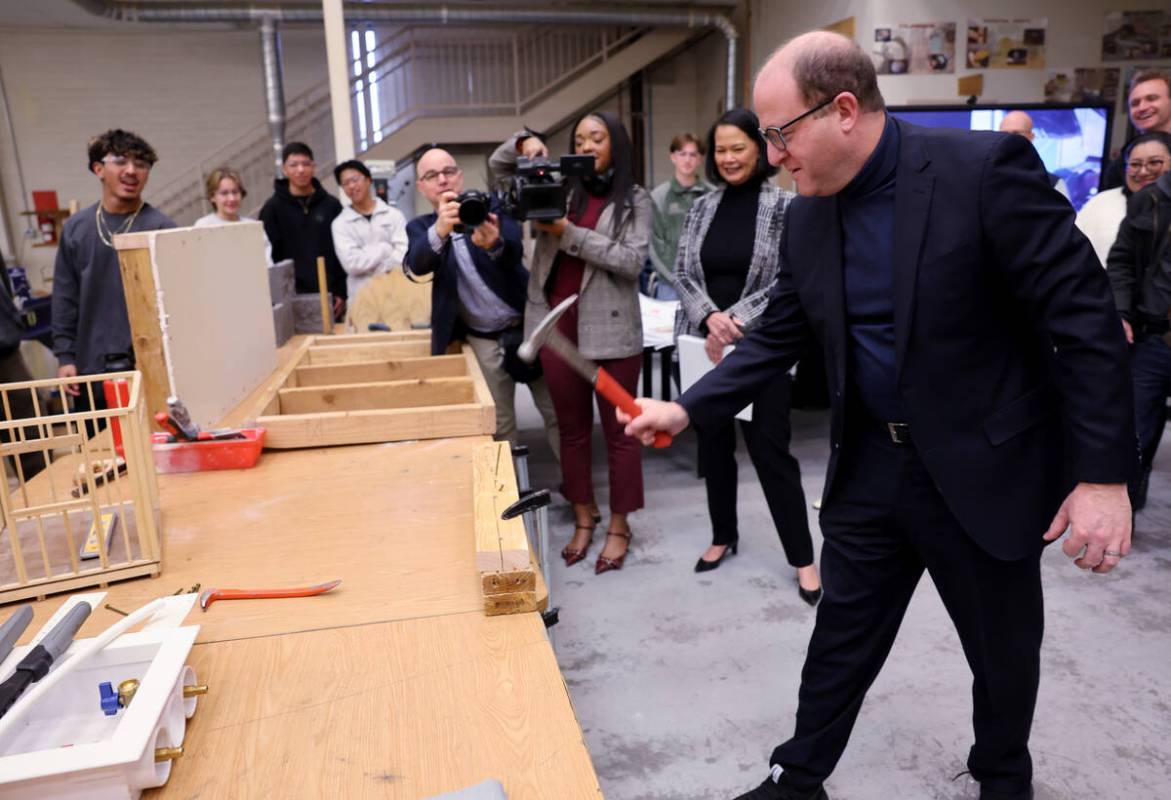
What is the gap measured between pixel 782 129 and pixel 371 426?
3.42ft

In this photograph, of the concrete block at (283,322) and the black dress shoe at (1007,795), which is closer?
the black dress shoe at (1007,795)

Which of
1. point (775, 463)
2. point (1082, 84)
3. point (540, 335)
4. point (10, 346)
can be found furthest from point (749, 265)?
point (1082, 84)

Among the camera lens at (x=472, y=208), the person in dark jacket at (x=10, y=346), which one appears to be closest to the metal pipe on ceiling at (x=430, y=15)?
the person in dark jacket at (x=10, y=346)

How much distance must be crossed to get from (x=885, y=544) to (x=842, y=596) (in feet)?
0.42

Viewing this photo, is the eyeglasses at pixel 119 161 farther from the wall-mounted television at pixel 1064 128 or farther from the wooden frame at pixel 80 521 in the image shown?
the wall-mounted television at pixel 1064 128

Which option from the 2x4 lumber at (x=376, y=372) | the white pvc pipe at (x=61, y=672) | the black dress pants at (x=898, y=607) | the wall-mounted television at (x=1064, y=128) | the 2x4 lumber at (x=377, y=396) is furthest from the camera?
the wall-mounted television at (x=1064, y=128)

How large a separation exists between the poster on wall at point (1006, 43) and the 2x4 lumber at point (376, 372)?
480 centimetres

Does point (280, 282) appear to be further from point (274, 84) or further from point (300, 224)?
point (274, 84)

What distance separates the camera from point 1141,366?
2855 millimetres

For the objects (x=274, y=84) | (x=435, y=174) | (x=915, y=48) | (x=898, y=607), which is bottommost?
(x=898, y=607)

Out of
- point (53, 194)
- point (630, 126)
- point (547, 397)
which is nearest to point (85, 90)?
point (53, 194)

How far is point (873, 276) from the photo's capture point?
1.33 meters

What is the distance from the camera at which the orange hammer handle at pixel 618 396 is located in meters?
1.27

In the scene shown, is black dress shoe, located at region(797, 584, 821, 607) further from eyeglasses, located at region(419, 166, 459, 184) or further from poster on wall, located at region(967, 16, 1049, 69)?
poster on wall, located at region(967, 16, 1049, 69)
